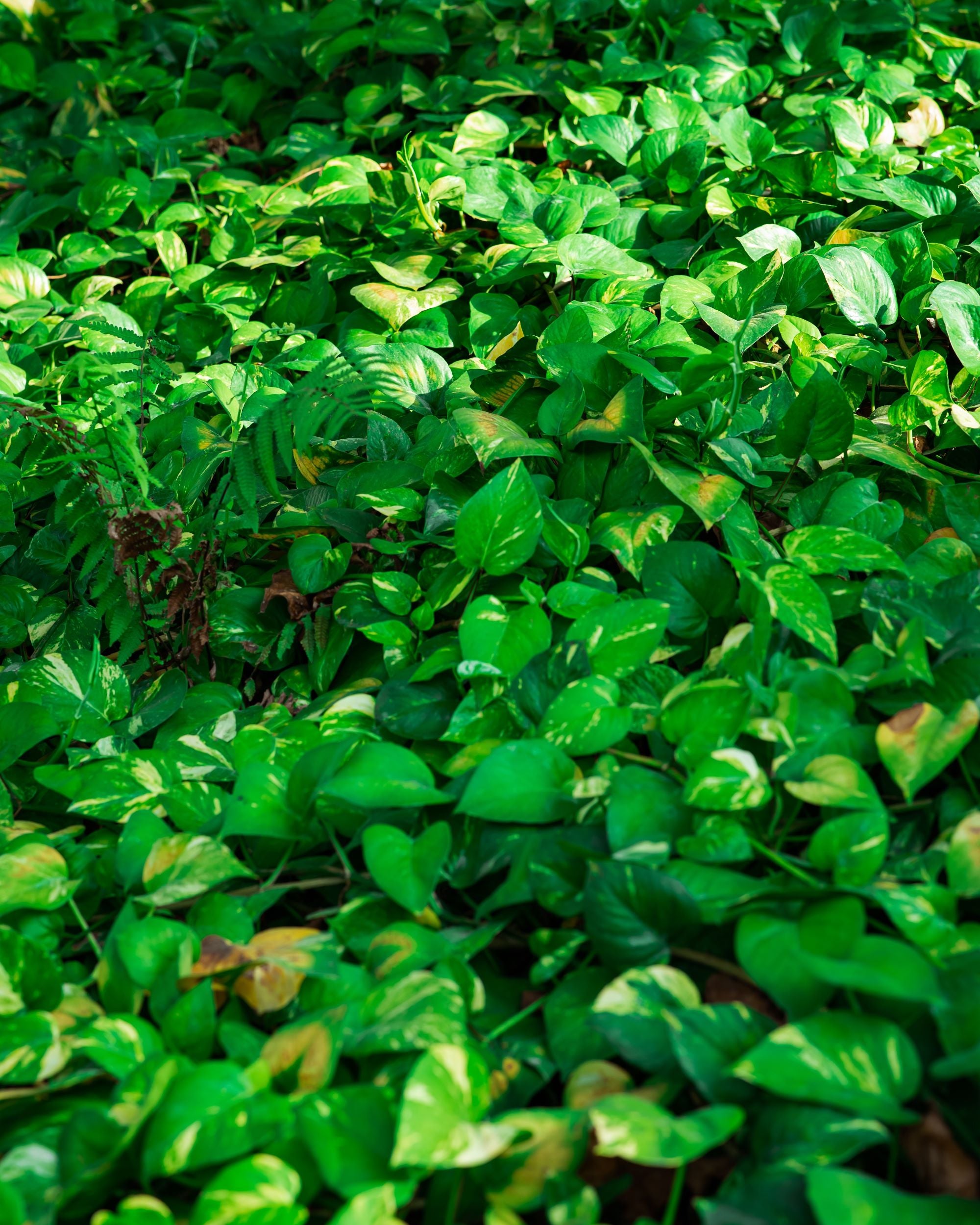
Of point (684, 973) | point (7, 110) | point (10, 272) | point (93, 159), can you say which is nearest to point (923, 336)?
point (684, 973)

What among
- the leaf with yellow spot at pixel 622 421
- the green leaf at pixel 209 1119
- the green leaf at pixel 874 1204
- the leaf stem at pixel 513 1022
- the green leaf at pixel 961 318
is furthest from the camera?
the green leaf at pixel 961 318

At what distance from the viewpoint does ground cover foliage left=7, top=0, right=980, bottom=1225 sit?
0.85 metres

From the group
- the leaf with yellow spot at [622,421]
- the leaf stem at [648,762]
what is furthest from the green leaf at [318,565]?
the leaf stem at [648,762]

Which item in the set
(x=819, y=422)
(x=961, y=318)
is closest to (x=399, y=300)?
(x=819, y=422)

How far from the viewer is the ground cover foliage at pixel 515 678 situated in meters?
0.85

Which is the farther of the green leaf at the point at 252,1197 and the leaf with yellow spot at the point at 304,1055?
the leaf with yellow spot at the point at 304,1055

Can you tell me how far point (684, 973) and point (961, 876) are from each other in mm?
276

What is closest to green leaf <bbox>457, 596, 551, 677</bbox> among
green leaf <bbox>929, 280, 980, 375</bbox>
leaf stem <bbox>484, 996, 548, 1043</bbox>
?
leaf stem <bbox>484, 996, 548, 1043</bbox>

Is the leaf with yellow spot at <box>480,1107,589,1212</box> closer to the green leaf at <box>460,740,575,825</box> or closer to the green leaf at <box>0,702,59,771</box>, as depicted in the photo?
the green leaf at <box>460,740,575,825</box>

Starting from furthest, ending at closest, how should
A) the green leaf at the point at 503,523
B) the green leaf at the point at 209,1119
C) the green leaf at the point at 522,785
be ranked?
the green leaf at the point at 503,523
the green leaf at the point at 522,785
the green leaf at the point at 209,1119

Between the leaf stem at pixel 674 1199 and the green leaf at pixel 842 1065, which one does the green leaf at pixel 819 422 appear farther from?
the leaf stem at pixel 674 1199

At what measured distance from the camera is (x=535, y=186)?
7.30ft

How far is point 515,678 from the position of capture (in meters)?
1.22

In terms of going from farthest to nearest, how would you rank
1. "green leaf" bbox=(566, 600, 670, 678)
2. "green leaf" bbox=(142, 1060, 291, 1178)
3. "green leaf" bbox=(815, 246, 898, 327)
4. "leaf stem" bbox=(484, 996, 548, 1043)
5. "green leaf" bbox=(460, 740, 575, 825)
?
1. "green leaf" bbox=(815, 246, 898, 327)
2. "green leaf" bbox=(566, 600, 670, 678)
3. "green leaf" bbox=(460, 740, 575, 825)
4. "leaf stem" bbox=(484, 996, 548, 1043)
5. "green leaf" bbox=(142, 1060, 291, 1178)
